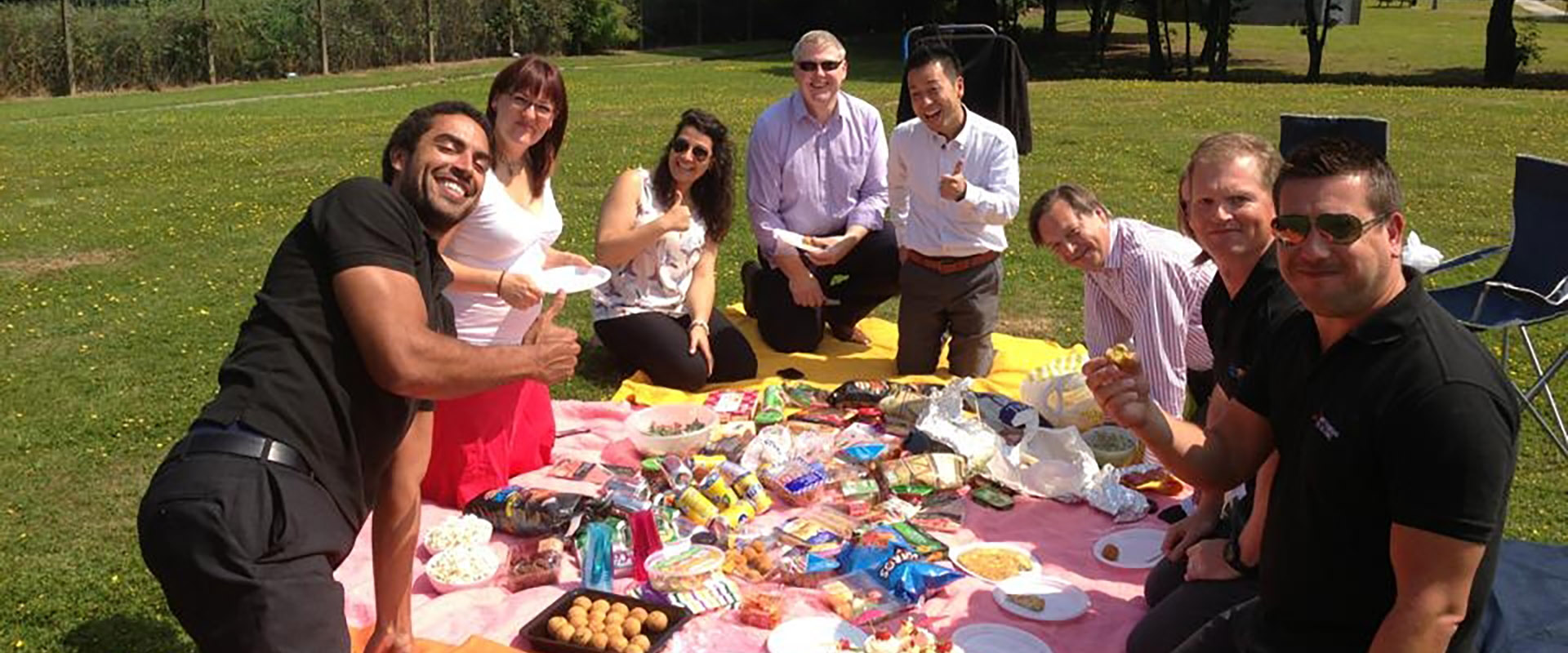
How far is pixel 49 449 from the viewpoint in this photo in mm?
5445

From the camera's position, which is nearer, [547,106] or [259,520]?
[259,520]

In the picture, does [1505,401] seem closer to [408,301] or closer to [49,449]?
[408,301]

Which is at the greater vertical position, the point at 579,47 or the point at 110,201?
the point at 579,47

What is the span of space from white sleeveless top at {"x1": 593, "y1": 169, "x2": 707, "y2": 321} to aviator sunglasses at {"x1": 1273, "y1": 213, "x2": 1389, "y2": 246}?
13.3 ft

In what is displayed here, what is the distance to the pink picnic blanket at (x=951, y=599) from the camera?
371cm

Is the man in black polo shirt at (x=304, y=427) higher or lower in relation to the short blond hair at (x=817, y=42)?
lower

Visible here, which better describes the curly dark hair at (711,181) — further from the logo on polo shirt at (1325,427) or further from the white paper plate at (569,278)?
the logo on polo shirt at (1325,427)

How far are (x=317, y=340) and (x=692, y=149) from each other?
332 cm

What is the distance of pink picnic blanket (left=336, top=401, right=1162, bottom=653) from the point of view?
3.71 meters

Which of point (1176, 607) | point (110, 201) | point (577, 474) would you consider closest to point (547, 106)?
point (577, 474)

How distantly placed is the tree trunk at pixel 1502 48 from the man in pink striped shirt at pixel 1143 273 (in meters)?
25.7

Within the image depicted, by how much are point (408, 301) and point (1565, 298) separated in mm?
5192

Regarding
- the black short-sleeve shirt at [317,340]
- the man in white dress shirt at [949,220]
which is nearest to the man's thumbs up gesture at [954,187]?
the man in white dress shirt at [949,220]

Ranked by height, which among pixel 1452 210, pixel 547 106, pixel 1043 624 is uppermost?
pixel 547 106
